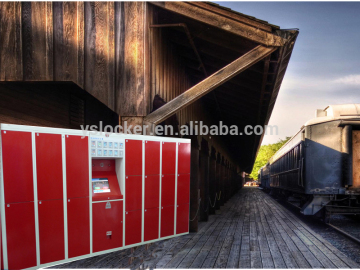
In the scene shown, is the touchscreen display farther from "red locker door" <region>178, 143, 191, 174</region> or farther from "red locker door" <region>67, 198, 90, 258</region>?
"red locker door" <region>178, 143, 191, 174</region>

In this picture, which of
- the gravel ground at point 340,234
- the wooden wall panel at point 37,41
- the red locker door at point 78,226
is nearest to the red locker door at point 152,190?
→ the red locker door at point 78,226

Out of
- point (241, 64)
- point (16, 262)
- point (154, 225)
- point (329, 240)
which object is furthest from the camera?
point (329, 240)

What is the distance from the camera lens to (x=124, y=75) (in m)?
7.09

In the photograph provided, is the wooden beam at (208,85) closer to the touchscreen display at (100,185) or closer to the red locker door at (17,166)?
the touchscreen display at (100,185)

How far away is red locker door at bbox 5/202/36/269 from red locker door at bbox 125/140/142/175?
68.4 inches

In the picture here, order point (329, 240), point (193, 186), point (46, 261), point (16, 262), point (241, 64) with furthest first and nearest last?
1. point (193, 186)
2. point (329, 240)
3. point (241, 64)
4. point (46, 261)
5. point (16, 262)

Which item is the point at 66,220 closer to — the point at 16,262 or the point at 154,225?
the point at 16,262

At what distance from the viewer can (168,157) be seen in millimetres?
6645

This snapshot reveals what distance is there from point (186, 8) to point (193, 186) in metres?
4.78

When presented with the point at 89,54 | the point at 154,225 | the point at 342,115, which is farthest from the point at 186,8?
the point at 342,115

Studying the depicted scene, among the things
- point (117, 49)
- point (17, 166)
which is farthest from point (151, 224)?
point (117, 49)

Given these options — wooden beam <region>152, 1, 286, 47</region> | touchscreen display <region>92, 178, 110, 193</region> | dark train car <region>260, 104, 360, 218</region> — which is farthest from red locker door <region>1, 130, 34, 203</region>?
dark train car <region>260, 104, 360, 218</region>

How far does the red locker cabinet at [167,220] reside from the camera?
21.5ft

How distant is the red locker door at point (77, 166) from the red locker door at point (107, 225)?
372 mm
